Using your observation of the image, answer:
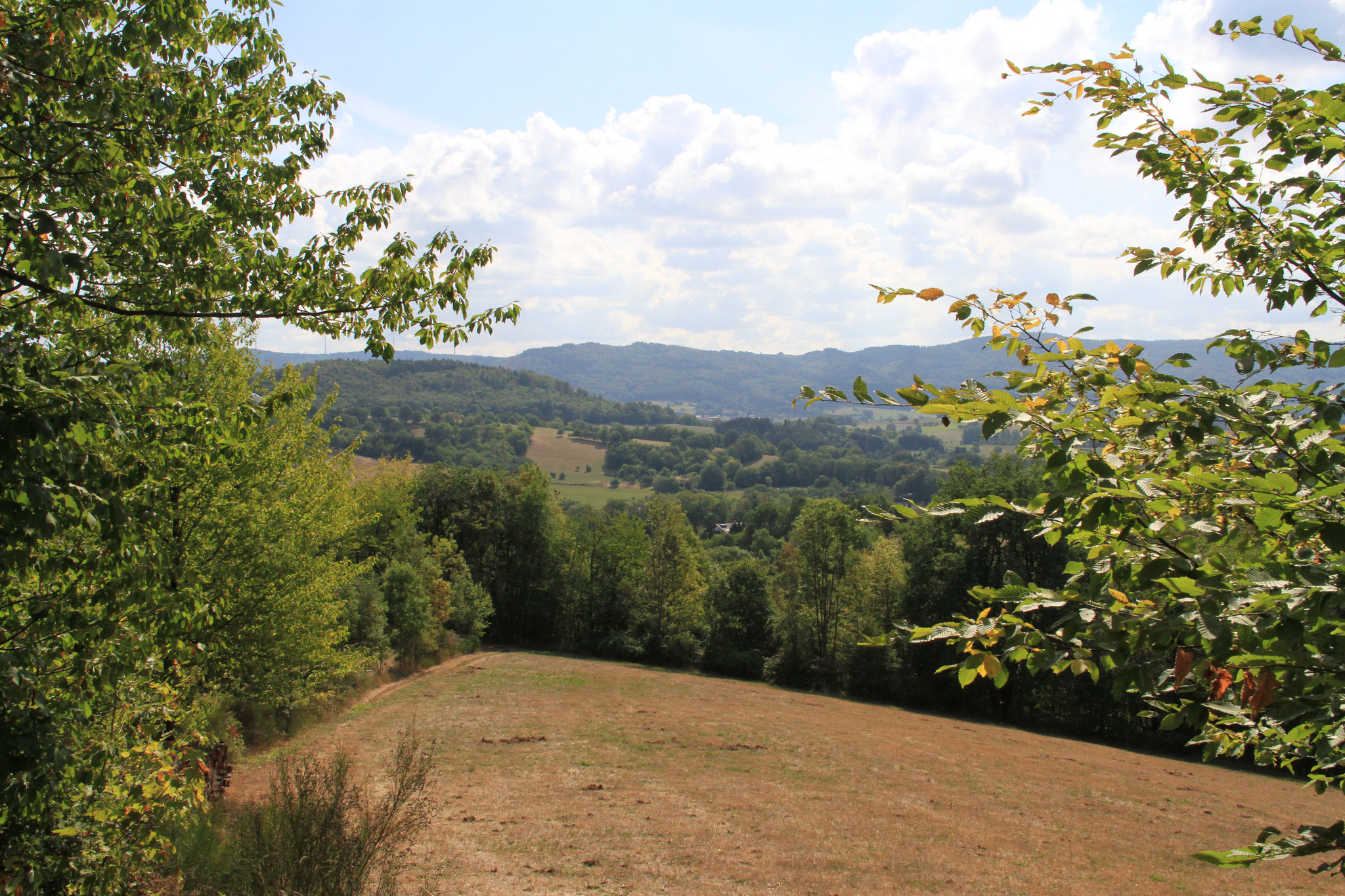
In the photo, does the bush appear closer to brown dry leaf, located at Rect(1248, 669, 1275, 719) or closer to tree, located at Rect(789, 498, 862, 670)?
brown dry leaf, located at Rect(1248, 669, 1275, 719)

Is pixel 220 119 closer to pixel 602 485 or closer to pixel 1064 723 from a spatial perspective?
pixel 1064 723

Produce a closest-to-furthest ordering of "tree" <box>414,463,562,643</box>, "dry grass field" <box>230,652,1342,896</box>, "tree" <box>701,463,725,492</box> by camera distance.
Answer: "dry grass field" <box>230,652,1342,896</box>
"tree" <box>414,463,562,643</box>
"tree" <box>701,463,725,492</box>

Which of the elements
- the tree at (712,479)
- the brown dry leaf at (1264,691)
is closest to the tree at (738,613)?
the brown dry leaf at (1264,691)

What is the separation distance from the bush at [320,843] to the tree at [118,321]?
138cm

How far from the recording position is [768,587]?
43.3 meters

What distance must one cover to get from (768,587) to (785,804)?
28.6 metres

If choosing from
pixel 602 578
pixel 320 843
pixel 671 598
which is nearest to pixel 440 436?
pixel 602 578

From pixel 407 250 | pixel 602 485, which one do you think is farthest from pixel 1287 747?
pixel 602 485

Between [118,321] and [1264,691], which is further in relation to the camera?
[118,321]

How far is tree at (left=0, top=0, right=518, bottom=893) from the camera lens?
285cm

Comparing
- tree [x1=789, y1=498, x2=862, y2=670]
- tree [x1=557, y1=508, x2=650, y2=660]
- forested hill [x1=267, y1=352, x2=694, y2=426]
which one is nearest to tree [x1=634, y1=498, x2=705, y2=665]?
tree [x1=557, y1=508, x2=650, y2=660]

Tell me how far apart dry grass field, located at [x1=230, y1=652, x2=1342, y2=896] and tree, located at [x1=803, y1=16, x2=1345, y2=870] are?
385 inches

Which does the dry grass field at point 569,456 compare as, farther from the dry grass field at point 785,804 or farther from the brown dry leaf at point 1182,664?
the brown dry leaf at point 1182,664

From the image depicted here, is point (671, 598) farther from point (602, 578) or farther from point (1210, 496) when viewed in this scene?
point (1210, 496)
